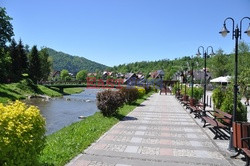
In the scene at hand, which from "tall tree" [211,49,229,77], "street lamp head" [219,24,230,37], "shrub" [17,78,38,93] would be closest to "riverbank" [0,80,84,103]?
"shrub" [17,78,38,93]

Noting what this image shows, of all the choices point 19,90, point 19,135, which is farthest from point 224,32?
point 19,90

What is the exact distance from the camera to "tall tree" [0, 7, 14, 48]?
35.0 metres

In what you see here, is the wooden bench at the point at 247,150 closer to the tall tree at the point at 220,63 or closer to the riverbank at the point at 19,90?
the riverbank at the point at 19,90

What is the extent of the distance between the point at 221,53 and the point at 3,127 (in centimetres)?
7043

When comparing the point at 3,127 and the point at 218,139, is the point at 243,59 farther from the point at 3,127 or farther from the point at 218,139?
the point at 3,127

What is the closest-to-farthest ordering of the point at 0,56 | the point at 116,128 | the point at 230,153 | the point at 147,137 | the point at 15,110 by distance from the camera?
1. the point at 15,110
2. the point at 230,153
3. the point at 147,137
4. the point at 116,128
5. the point at 0,56

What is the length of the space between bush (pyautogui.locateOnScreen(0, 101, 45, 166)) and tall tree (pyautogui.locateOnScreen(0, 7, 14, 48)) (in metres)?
34.7

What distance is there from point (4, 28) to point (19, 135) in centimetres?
3574

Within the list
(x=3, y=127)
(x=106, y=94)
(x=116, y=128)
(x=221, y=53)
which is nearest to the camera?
(x=3, y=127)

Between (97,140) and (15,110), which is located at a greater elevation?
(15,110)

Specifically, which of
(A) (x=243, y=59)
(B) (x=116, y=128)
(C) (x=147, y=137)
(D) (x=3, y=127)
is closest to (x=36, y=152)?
(D) (x=3, y=127)

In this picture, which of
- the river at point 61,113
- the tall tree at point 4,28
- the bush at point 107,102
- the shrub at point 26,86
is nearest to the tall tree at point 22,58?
the shrub at point 26,86

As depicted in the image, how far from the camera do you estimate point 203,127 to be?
11.2 m

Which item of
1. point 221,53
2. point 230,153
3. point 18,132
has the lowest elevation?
point 230,153
